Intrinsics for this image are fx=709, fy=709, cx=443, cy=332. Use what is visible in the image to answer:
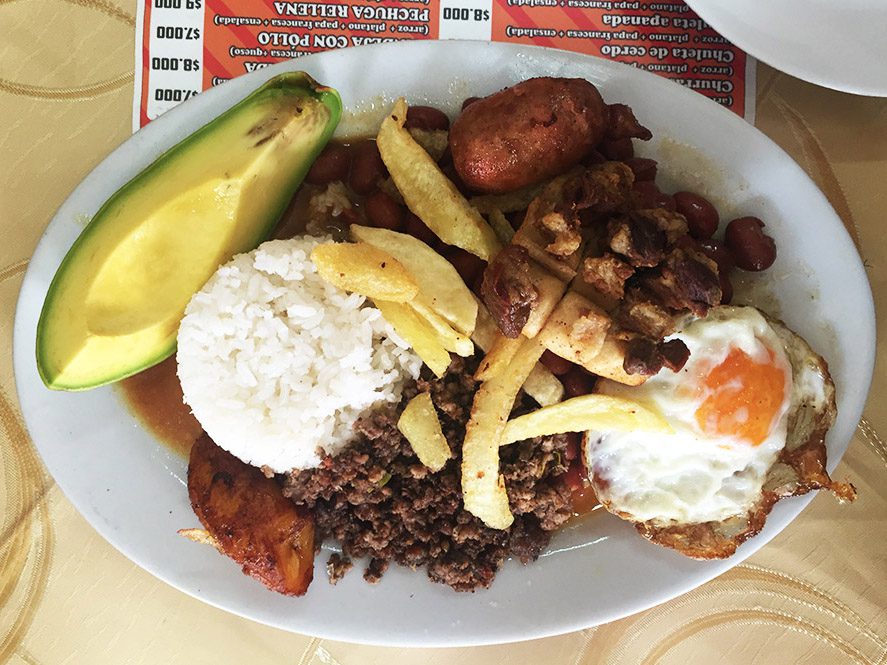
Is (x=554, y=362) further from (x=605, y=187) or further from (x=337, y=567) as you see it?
(x=337, y=567)

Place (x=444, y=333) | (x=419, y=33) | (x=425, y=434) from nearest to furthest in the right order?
1. (x=444, y=333)
2. (x=425, y=434)
3. (x=419, y=33)

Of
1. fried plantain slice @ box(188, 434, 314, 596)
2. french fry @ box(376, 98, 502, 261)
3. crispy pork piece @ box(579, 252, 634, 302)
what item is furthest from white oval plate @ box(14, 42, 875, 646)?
crispy pork piece @ box(579, 252, 634, 302)

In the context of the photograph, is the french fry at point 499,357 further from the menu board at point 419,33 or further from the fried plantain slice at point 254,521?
the menu board at point 419,33

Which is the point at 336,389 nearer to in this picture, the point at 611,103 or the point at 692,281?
the point at 692,281

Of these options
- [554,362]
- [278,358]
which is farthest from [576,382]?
[278,358]

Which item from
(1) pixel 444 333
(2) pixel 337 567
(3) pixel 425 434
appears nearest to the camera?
(1) pixel 444 333

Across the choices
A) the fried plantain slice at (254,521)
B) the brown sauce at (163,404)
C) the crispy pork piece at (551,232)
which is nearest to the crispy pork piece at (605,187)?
the crispy pork piece at (551,232)

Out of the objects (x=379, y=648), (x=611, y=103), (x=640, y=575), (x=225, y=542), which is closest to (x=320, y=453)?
(x=225, y=542)
